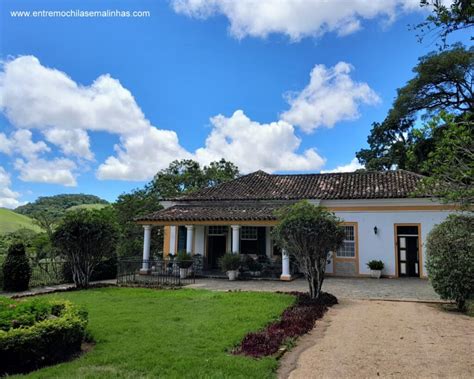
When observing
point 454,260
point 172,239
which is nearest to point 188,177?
point 172,239

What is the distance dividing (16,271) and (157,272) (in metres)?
5.82

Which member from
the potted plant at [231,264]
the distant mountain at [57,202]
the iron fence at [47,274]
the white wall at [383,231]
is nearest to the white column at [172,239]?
the potted plant at [231,264]

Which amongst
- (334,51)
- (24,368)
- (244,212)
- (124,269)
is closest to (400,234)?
(244,212)

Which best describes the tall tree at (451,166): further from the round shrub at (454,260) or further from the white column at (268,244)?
the white column at (268,244)

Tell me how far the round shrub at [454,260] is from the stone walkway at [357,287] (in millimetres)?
1657

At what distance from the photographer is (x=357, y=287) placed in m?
13.1

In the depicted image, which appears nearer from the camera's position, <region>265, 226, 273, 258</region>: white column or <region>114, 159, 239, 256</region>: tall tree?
<region>265, 226, 273, 258</region>: white column

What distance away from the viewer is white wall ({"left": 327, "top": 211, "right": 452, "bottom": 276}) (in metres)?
16.4

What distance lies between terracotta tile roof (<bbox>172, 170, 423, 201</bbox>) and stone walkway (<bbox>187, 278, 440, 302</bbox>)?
4105 millimetres

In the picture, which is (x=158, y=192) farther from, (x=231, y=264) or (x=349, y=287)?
(x=349, y=287)

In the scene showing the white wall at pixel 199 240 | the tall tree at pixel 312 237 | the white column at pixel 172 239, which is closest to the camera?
the tall tree at pixel 312 237

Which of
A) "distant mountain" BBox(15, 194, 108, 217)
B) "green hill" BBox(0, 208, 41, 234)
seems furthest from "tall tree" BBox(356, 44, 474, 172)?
"green hill" BBox(0, 208, 41, 234)

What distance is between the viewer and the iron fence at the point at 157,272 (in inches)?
545

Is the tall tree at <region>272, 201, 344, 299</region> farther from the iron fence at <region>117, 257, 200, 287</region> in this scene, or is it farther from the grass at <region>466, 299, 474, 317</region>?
the iron fence at <region>117, 257, 200, 287</region>
